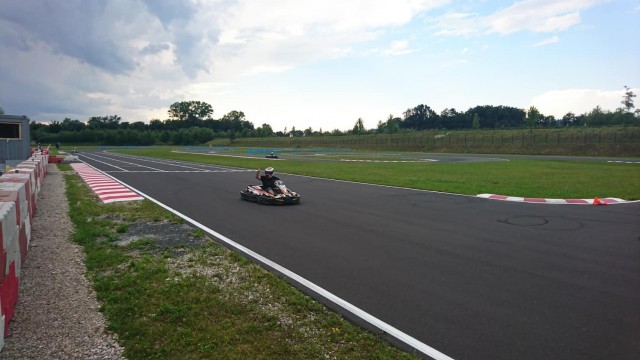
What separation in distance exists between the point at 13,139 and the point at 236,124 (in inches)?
5826

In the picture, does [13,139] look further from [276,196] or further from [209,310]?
[209,310]

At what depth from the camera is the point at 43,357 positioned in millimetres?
3859

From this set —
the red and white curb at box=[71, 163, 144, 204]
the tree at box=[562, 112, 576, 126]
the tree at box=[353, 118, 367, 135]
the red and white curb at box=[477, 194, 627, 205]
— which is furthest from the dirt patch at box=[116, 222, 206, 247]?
the tree at box=[562, 112, 576, 126]

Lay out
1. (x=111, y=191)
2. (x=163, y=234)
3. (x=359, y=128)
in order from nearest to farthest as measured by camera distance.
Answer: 1. (x=163, y=234)
2. (x=111, y=191)
3. (x=359, y=128)

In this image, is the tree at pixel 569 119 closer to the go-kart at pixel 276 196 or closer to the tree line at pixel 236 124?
the tree line at pixel 236 124

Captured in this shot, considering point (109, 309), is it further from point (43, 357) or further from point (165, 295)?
point (43, 357)

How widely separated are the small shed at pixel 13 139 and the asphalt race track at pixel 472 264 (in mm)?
17170

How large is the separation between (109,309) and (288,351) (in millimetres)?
2387

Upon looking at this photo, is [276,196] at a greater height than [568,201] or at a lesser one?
greater

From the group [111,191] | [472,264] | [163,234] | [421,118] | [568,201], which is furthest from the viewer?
[421,118]

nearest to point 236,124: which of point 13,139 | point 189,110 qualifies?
point 189,110

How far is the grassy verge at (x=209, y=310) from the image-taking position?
13.0 feet

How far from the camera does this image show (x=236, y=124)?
170 meters

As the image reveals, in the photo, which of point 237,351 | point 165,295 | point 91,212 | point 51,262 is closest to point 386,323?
point 237,351
